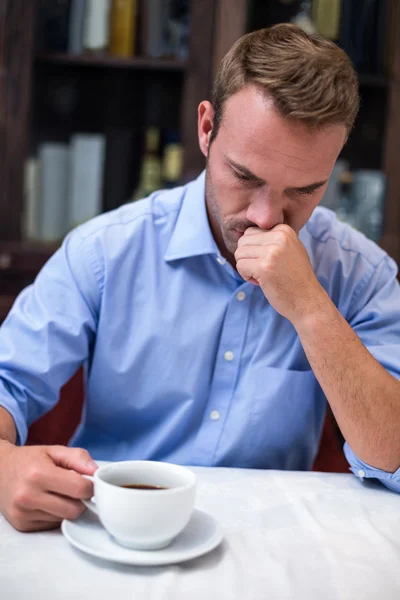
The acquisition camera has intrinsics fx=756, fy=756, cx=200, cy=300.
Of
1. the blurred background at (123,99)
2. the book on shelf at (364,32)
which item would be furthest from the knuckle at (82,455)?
the book on shelf at (364,32)

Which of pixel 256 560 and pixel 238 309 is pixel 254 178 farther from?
pixel 256 560

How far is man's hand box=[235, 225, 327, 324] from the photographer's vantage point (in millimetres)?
1097

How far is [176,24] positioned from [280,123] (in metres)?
1.37

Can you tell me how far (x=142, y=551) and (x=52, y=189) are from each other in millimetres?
1730

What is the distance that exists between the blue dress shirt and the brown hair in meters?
0.24

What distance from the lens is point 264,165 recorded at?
1067mm

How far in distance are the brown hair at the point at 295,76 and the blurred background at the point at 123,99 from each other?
112 cm

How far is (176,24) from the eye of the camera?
7.48ft

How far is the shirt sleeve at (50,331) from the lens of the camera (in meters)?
1.14

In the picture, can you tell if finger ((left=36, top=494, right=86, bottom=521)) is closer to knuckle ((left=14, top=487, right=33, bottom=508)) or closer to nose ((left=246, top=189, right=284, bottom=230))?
knuckle ((left=14, top=487, right=33, bottom=508))

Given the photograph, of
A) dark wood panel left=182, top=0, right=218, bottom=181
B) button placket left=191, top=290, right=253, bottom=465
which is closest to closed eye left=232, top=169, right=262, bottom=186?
button placket left=191, top=290, right=253, bottom=465

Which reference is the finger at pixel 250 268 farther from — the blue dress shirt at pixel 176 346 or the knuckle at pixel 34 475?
the knuckle at pixel 34 475

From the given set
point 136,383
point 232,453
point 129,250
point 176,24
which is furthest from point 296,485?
point 176,24

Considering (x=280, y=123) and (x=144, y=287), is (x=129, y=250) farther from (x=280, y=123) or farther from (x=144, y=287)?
(x=280, y=123)
